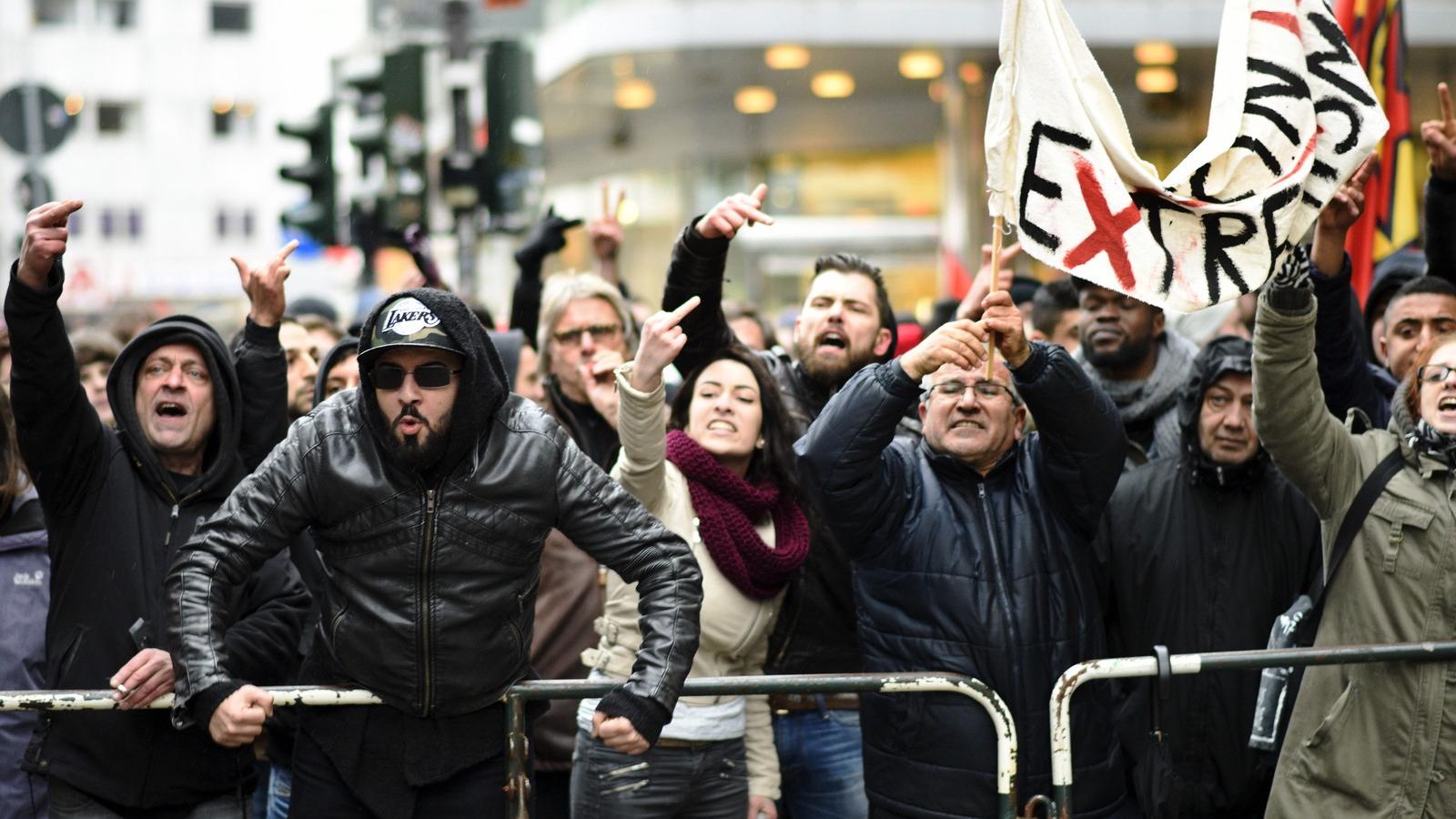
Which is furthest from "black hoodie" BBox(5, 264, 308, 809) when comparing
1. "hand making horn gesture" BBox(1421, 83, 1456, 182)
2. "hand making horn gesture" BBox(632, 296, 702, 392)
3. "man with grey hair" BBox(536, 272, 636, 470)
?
"hand making horn gesture" BBox(1421, 83, 1456, 182)

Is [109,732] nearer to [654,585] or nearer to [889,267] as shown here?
[654,585]

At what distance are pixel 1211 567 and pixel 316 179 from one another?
33.8ft

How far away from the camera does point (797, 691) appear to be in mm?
4609

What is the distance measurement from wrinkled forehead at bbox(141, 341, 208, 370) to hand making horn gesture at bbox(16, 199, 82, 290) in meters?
Result: 0.61

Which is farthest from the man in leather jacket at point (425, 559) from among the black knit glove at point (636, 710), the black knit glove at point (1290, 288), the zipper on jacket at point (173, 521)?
the black knit glove at point (1290, 288)

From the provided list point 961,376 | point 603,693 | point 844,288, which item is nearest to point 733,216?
point 844,288

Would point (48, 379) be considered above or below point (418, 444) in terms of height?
above

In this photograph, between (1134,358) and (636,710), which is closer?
(636,710)

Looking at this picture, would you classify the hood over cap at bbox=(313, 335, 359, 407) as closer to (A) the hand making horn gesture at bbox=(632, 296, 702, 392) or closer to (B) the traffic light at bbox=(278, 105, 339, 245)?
(A) the hand making horn gesture at bbox=(632, 296, 702, 392)

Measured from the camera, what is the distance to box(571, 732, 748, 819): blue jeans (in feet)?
17.0

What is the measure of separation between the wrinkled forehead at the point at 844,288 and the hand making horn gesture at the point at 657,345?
4.52 ft

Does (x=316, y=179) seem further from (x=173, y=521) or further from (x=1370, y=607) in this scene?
(x=1370, y=607)

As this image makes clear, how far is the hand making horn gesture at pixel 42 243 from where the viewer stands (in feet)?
15.3

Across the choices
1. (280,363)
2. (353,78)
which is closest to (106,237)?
(353,78)
